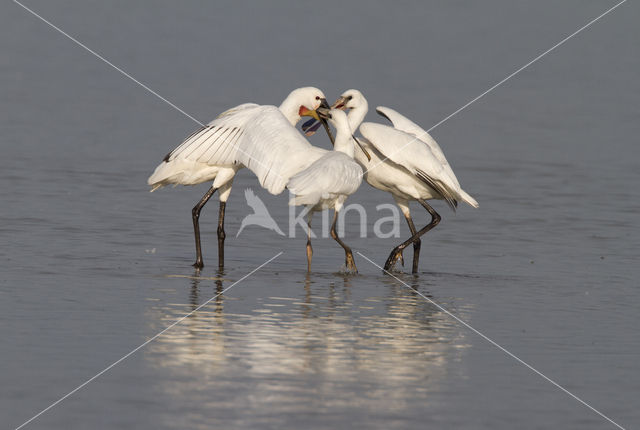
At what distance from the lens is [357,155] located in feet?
43.4

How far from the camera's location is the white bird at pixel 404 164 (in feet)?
41.6

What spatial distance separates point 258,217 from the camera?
15211mm

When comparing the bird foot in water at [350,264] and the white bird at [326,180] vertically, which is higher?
the white bird at [326,180]

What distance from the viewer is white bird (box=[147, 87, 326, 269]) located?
11180 mm

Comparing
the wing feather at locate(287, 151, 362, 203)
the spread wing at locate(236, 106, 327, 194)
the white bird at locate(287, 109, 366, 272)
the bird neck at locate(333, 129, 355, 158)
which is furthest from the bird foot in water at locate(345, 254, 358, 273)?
the spread wing at locate(236, 106, 327, 194)

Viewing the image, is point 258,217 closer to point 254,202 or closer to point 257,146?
point 254,202

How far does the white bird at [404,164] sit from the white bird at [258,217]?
1650 mm

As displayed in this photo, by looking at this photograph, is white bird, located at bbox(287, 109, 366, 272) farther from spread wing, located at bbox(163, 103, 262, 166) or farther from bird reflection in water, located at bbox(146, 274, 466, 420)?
spread wing, located at bbox(163, 103, 262, 166)

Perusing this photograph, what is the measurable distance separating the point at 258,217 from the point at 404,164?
10.2 ft

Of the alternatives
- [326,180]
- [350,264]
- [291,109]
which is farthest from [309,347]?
[291,109]

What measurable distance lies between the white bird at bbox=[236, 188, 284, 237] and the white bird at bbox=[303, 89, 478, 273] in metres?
1.65

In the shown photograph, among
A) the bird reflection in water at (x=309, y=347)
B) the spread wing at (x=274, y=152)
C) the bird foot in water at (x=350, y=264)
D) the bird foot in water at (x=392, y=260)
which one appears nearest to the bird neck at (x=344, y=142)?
the spread wing at (x=274, y=152)

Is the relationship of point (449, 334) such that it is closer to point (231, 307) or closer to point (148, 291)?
point (231, 307)

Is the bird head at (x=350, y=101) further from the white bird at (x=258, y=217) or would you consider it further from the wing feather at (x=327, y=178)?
the wing feather at (x=327, y=178)
